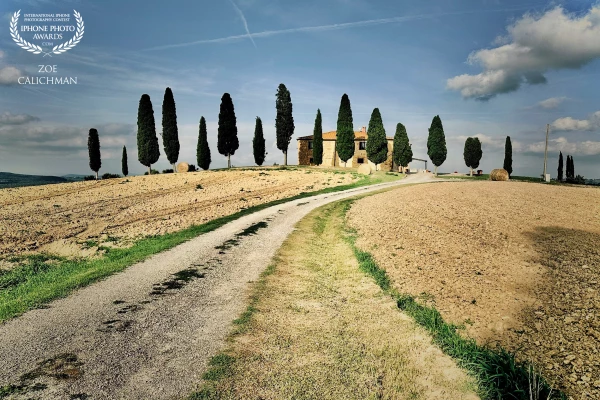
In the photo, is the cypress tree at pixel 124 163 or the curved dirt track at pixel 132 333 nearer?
the curved dirt track at pixel 132 333

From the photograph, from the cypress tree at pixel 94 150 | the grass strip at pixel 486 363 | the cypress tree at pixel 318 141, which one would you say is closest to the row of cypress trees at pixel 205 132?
the cypress tree at pixel 318 141

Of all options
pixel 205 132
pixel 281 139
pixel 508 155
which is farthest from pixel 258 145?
pixel 508 155

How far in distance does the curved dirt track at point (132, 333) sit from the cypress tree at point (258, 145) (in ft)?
189

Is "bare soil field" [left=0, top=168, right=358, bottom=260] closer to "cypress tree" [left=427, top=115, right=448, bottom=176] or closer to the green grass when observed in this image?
the green grass

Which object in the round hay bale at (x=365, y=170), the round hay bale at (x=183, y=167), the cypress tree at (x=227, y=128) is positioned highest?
the cypress tree at (x=227, y=128)

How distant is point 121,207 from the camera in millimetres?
26484

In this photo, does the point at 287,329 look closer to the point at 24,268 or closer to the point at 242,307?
the point at 242,307

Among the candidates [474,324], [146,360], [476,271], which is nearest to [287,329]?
[146,360]

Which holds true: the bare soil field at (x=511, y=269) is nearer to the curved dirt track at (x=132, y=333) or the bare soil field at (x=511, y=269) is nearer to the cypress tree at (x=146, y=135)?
the curved dirt track at (x=132, y=333)

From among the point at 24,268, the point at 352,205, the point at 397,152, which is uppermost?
the point at 397,152

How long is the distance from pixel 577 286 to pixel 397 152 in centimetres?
6179

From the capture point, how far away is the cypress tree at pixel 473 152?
68.9m

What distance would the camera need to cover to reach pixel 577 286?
8.90 m

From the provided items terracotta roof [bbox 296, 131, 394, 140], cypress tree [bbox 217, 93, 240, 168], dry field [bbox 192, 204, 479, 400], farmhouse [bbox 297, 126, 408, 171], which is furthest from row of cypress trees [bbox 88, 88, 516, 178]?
dry field [bbox 192, 204, 479, 400]
